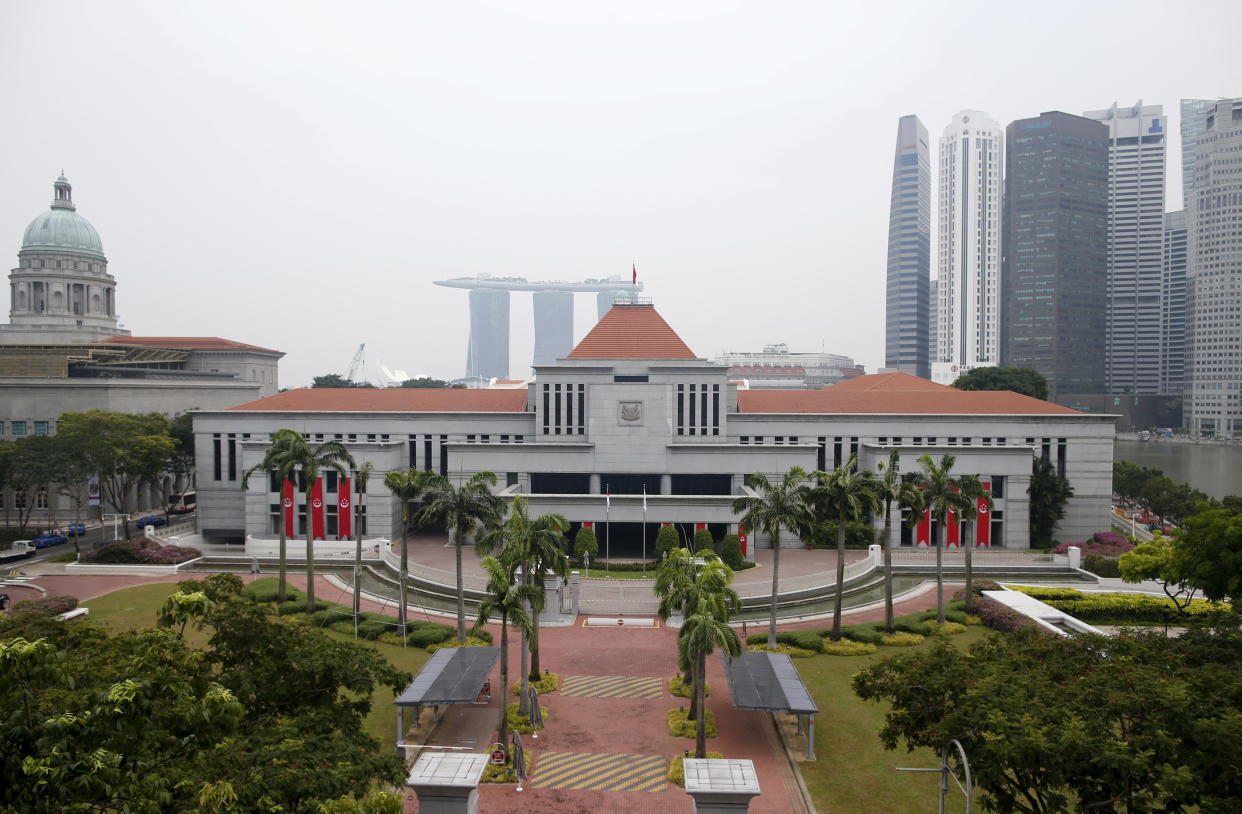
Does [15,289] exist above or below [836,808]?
above

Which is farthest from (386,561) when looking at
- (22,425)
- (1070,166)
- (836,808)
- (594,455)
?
(1070,166)

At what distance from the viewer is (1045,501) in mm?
51344

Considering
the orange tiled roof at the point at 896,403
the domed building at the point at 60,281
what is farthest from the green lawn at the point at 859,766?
the domed building at the point at 60,281

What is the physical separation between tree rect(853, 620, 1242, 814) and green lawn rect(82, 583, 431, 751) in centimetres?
1432

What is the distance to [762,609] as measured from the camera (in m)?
39.2

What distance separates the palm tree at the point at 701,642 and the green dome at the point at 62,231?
93.3 metres

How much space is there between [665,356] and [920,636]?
29055mm

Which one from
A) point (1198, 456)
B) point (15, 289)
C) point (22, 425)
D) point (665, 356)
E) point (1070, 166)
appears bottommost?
point (1198, 456)

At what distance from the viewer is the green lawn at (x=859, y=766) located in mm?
20422

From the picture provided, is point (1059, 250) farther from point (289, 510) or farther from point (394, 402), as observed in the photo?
point (289, 510)

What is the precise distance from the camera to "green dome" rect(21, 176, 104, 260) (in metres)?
88.8

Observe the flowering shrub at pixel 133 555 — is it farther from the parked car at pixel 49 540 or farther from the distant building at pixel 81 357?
the distant building at pixel 81 357

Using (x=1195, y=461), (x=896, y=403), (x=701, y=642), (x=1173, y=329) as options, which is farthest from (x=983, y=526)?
(x=1173, y=329)

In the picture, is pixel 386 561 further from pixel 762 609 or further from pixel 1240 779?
pixel 1240 779
